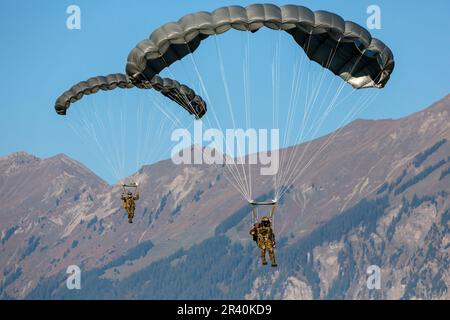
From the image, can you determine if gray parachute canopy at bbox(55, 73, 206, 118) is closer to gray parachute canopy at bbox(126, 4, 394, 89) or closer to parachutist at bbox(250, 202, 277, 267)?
gray parachute canopy at bbox(126, 4, 394, 89)

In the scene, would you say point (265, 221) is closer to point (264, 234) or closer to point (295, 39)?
point (264, 234)

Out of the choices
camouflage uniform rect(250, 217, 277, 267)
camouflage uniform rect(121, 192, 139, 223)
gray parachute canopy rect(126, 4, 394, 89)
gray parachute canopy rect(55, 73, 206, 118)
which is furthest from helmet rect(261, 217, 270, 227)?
camouflage uniform rect(121, 192, 139, 223)

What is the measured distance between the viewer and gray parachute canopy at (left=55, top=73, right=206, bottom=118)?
6603 centimetres

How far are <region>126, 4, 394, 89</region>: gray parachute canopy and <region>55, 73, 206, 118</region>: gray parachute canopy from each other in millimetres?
12072

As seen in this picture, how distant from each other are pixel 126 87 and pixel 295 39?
65.4 ft

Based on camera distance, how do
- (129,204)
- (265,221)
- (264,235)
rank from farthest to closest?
1. (129,204)
2. (264,235)
3. (265,221)

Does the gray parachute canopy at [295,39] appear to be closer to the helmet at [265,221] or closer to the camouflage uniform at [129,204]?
the helmet at [265,221]

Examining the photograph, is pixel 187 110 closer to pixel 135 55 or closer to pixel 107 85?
pixel 107 85

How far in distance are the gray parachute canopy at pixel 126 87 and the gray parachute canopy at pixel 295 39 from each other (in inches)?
475

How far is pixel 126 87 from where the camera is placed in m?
69.3

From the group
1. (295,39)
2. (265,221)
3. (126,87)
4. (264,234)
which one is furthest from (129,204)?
(295,39)

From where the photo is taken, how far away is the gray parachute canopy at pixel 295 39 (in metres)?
47.2
